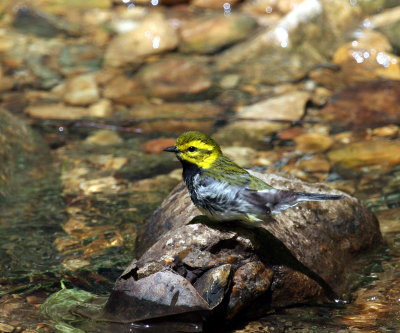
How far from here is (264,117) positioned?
795 cm

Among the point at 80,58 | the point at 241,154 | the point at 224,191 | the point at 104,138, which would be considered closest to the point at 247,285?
the point at 224,191

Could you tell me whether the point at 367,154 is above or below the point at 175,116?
below

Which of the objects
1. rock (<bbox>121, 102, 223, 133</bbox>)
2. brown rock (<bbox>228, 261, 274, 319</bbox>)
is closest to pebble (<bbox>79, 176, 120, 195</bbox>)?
rock (<bbox>121, 102, 223, 133</bbox>)

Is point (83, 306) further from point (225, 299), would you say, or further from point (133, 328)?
point (225, 299)

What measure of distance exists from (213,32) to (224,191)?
6.92m

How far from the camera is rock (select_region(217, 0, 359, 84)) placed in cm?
949

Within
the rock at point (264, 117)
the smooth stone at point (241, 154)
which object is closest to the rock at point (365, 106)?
the rock at point (264, 117)

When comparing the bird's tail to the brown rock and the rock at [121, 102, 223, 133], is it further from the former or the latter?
the rock at [121, 102, 223, 133]

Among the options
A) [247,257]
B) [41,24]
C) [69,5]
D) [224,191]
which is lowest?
[247,257]

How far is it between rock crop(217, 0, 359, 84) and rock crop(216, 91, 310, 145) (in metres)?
1.15

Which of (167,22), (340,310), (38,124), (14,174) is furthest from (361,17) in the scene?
(340,310)

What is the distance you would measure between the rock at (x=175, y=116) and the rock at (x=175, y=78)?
1.31 feet

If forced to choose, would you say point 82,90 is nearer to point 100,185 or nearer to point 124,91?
point 124,91

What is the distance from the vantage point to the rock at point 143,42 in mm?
10023
